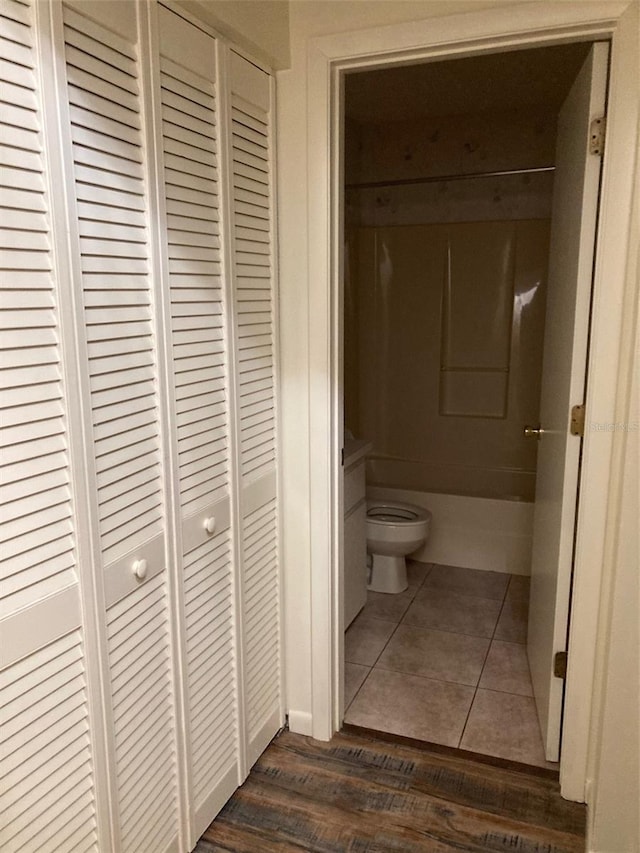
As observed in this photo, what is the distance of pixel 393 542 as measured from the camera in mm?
3270

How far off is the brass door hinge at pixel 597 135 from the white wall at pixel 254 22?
862 millimetres

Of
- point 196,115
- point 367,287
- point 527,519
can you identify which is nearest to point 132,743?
point 196,115

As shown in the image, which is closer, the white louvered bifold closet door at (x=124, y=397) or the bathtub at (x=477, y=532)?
the white louvered bifold closet door at (x=124, y=397)

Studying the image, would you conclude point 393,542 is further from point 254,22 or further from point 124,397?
point 254,22

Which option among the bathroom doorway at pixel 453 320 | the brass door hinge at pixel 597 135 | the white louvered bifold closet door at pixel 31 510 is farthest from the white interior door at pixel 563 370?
the white louvered bifold closet door at pixel 31 510

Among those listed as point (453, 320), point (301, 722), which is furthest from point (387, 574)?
point (453, 320)

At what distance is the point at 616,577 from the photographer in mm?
1772

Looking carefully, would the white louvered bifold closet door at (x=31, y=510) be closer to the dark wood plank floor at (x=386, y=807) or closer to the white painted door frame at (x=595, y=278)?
the dark wood plank floor at (x=386, y=807)

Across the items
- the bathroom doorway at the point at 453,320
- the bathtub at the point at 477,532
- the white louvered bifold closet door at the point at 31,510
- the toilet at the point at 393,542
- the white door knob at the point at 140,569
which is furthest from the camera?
the bathtub at the point at 477,532

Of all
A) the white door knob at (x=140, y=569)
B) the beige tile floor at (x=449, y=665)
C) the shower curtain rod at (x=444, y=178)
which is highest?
the shower curtain rod at (x=444, y=178)

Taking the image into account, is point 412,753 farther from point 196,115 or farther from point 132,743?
point 196,115

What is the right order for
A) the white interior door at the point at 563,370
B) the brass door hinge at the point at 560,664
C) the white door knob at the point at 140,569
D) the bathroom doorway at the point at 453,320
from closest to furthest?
the white door knob at the point at 140,569, the white interior door at the point at 563,370, the brass door hinge at the point at 560,664, the bathroom doorway at the point at 453,320

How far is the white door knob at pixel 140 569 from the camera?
1.45 meters

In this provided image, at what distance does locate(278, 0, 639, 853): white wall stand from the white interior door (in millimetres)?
157
